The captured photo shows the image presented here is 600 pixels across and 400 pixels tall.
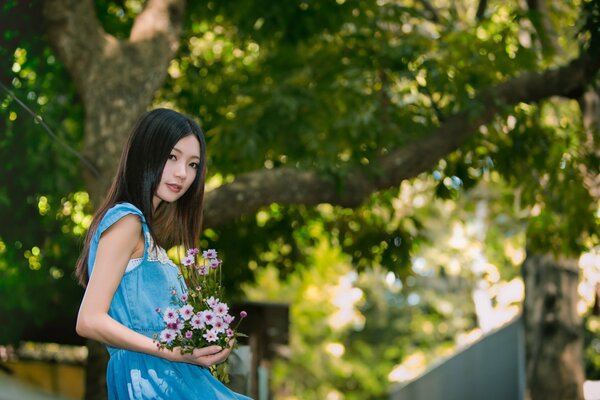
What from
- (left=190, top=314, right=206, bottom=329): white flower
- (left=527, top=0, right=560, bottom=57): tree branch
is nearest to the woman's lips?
(left=190, top=314, right=206, bottom=329): white flower

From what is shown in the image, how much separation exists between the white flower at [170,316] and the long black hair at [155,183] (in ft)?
1.00

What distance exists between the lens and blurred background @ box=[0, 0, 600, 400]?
7.75m

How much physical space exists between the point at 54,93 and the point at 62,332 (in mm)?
3892

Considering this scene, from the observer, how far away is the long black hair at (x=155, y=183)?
11.5 feet

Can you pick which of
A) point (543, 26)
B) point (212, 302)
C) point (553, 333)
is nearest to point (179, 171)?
point (212, 302)

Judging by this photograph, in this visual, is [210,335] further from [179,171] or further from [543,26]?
[543,26]

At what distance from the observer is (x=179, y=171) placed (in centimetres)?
359

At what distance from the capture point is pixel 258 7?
946 cm

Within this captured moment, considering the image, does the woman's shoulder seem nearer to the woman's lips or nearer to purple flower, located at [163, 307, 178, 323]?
the woman's lips

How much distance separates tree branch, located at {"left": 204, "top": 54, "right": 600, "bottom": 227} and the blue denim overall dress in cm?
383

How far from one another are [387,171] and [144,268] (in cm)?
501

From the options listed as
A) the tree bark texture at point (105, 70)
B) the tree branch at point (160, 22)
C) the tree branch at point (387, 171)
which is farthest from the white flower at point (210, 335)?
the tree branch at point (160, 22)

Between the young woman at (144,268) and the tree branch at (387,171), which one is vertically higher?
the tree branch at (387,171)

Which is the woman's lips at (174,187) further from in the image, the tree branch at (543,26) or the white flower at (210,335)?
the tree branch at (543,26)
